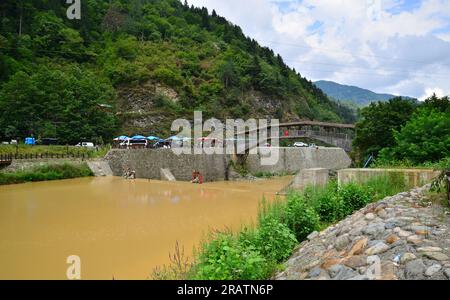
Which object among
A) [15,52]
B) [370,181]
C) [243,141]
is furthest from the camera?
[15,52]

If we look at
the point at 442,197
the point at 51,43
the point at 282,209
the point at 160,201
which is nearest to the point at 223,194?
the point at 160,201

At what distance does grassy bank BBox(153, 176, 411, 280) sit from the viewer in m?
4.96

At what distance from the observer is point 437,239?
4699 mm

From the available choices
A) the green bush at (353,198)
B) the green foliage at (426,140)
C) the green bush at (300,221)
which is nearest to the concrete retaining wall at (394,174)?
the green bush at (353,198)

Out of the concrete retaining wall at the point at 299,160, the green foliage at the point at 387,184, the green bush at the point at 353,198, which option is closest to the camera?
the green bush at the point at 353,198

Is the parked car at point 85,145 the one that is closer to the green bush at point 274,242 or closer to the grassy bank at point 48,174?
the grassy bank at point 48,174

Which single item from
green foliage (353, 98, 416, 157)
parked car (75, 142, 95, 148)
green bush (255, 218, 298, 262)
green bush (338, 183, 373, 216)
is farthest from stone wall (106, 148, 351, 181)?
green bush (255, 218, 298, 262)

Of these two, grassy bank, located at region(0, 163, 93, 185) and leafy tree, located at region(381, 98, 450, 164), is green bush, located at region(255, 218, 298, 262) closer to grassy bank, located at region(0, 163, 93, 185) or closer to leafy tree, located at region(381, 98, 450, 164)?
leafy tree, located at region(381, 98, 450, 164)

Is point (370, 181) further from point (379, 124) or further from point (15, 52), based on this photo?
point (15, 52)

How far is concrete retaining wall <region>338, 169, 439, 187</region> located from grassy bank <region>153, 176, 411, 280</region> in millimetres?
228

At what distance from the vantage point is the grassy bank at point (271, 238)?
16.3 feet

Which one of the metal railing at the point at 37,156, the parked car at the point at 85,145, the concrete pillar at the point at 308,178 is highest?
the parked car at the point at 85,145

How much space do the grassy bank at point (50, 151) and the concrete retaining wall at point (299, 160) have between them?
48.6 feet
